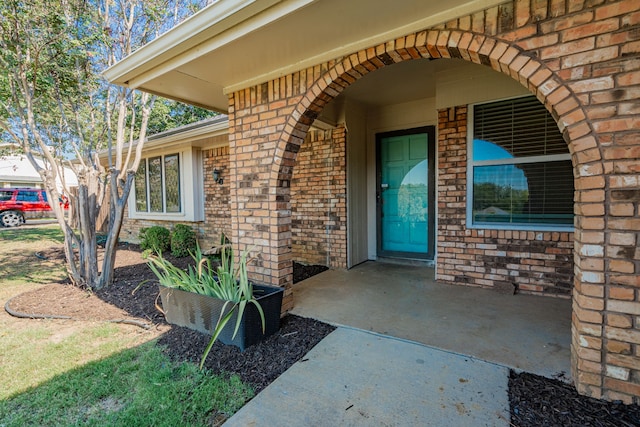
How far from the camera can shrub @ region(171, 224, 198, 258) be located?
648 cm

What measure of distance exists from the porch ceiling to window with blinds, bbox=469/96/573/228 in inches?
80.9

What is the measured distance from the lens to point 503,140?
3600 millimetres

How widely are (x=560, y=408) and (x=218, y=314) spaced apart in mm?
2344

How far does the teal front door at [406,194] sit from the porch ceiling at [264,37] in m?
2.70

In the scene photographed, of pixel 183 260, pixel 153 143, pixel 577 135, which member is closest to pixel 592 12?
pixel 577 135

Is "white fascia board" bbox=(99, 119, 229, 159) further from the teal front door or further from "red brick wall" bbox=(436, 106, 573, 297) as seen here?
"red brick wall" bbox=(436, 106, 573, 297)

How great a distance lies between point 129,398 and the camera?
192cm

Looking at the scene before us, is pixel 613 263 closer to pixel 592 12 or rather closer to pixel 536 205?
pixel 592 12

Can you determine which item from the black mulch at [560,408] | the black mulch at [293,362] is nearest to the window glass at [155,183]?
the black mulch at [293,362]

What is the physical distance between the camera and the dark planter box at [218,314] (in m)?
2.42

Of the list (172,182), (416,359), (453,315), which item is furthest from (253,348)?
(172,182)

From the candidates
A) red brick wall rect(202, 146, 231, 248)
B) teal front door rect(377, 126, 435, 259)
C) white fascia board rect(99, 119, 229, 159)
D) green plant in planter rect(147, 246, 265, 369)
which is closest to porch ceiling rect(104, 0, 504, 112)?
green plant in planter rect(147, 246, 265, 369)

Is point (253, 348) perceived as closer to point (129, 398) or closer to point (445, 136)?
point (129, 398)

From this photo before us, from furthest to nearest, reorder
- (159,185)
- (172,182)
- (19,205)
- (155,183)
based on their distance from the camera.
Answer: (19,205)
(155,183)
(159,185)
(172,182)
